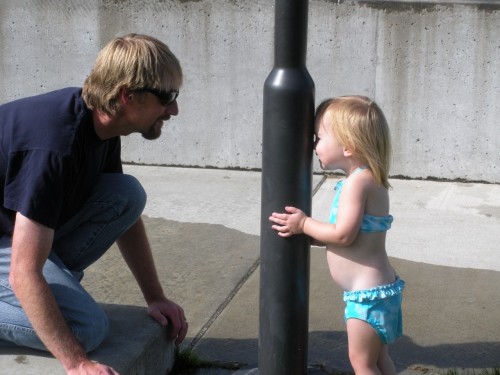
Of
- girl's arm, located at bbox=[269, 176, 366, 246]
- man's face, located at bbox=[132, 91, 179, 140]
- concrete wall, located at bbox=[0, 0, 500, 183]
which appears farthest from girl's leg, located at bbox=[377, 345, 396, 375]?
concrete wall, located at bbox=[0, 0, 500, 183]

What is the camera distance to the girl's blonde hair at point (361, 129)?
274cm

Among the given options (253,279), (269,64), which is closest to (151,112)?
(253,279)

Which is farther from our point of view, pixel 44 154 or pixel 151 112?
pixel 151 112

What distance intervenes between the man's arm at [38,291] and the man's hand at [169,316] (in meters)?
0.53

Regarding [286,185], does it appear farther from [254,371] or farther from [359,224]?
[254,371]

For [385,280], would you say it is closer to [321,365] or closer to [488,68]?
[321,365]

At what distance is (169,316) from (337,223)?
81 cm

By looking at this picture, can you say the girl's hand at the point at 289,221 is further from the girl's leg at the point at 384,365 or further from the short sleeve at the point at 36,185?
the short sleeve at the point at 36,185

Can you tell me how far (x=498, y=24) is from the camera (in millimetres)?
5566

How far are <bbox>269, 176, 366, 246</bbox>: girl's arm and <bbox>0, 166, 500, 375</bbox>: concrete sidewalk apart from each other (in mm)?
→ 666

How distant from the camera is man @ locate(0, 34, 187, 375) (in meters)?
2.66

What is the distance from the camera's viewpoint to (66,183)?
2.76 meters

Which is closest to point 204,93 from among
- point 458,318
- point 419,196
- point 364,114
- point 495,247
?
point 419,196

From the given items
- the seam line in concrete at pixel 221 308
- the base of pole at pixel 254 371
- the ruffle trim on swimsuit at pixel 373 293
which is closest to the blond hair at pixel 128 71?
the ruffle trim on swimsuit at pixel 373 293
